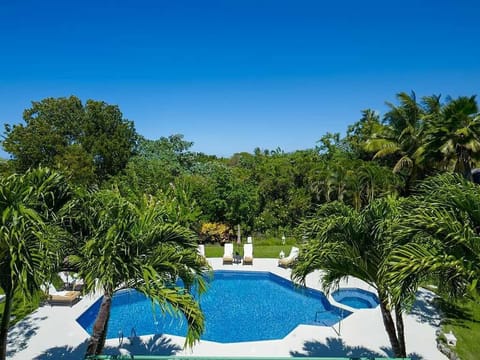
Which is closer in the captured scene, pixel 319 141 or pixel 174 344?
pixel 174 344

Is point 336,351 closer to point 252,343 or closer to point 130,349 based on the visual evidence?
point 252,343

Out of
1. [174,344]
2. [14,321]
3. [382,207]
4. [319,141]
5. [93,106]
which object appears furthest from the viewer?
[93,106]

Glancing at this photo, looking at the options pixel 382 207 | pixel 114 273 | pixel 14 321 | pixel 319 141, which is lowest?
pixel 14 321

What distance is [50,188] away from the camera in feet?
17.1

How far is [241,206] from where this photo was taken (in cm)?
2138

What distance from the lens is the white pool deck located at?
27.2 feet

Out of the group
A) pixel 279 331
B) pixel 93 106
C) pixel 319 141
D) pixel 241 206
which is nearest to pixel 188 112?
pixel 93 106

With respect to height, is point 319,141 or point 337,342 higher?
point 319,141

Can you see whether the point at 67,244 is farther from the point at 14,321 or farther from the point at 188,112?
the point at 188,112

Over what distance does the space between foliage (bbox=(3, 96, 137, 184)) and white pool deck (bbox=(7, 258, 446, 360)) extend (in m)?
18.0

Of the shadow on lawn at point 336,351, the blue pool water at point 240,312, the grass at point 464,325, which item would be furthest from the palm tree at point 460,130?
the shadow on lawn at point 336,351

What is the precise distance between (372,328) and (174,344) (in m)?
5.59

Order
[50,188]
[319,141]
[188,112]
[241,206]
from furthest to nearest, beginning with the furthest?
[188,112], [319,141], [241,206], [50,188]

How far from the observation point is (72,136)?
31766mm
